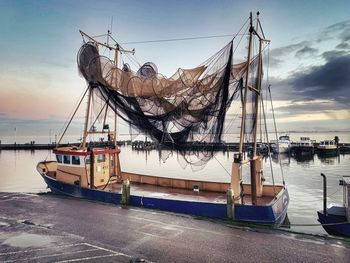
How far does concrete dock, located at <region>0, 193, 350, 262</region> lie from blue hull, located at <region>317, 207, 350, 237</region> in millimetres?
2125

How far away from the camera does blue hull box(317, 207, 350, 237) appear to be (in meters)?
11.2

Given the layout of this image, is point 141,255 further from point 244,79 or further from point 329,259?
point 244,79

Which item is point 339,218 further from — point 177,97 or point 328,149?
point 328,149

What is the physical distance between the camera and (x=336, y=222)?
11758mm

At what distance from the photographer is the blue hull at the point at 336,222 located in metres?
11.2

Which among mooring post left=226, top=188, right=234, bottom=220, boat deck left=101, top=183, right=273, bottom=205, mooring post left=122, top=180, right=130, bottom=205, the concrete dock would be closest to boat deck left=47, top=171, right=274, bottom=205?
boat deck left=101, top=183, right=273, bottom=205

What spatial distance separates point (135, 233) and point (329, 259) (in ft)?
21.2

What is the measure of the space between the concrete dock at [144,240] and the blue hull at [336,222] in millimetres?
2125

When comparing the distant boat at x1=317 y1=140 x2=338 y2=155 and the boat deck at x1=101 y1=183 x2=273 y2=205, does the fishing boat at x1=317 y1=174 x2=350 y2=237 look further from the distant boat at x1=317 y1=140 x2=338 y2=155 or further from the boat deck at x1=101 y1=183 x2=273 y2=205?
the distant boat at x1=317 y1=140 x2=338 y2=155

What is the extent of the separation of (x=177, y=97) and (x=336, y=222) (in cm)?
913

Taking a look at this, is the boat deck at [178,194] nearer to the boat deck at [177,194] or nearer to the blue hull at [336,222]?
the boat deck at [177,194]

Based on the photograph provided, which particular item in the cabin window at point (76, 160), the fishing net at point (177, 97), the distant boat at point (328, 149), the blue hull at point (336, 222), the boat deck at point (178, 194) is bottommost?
the blue hull at point (336, 222)

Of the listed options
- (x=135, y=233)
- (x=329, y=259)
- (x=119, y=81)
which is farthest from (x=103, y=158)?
(x=329, y=259)

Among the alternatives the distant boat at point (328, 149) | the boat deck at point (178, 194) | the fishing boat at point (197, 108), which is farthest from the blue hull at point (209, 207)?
the distant boat at point (328, 149)
